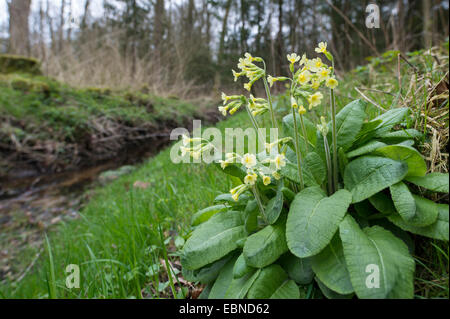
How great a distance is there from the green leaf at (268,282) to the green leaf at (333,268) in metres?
0.12

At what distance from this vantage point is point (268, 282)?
91 centimetres

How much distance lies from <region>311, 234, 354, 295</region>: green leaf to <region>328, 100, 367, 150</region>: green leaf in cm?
44

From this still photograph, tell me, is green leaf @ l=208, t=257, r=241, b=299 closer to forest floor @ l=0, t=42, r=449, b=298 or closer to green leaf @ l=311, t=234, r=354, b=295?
forest floor @ l=0, t=42, r=449, b=298

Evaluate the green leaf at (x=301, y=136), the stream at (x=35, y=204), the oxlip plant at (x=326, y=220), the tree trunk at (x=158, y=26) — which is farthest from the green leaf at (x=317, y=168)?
the tree trunk at (x=158, y=26)

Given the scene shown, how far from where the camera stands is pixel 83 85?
8.88m

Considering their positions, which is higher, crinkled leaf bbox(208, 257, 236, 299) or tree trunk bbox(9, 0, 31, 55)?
tree trunk bbox(9, 0, 31, 55)

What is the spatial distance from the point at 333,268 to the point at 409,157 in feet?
1.56

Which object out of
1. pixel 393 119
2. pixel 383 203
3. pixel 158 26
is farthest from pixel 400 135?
pixel 158 26

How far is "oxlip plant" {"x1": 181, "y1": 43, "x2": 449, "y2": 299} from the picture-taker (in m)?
0.81

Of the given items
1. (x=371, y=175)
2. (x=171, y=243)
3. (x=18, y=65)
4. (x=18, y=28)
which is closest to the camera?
(x=371, y=175)

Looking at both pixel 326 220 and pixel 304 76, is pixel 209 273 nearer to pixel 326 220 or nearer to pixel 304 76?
pixel 326 220

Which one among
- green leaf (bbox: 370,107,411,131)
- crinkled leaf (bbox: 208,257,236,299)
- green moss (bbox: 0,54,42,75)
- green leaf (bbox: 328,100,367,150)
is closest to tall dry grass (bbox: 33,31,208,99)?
green moss (bbox: 0,54,42,75)

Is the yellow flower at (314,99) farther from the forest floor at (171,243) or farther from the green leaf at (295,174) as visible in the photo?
the forest floor at (171,243)

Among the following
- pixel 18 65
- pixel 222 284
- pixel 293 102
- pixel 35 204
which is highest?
pixel 18 65
